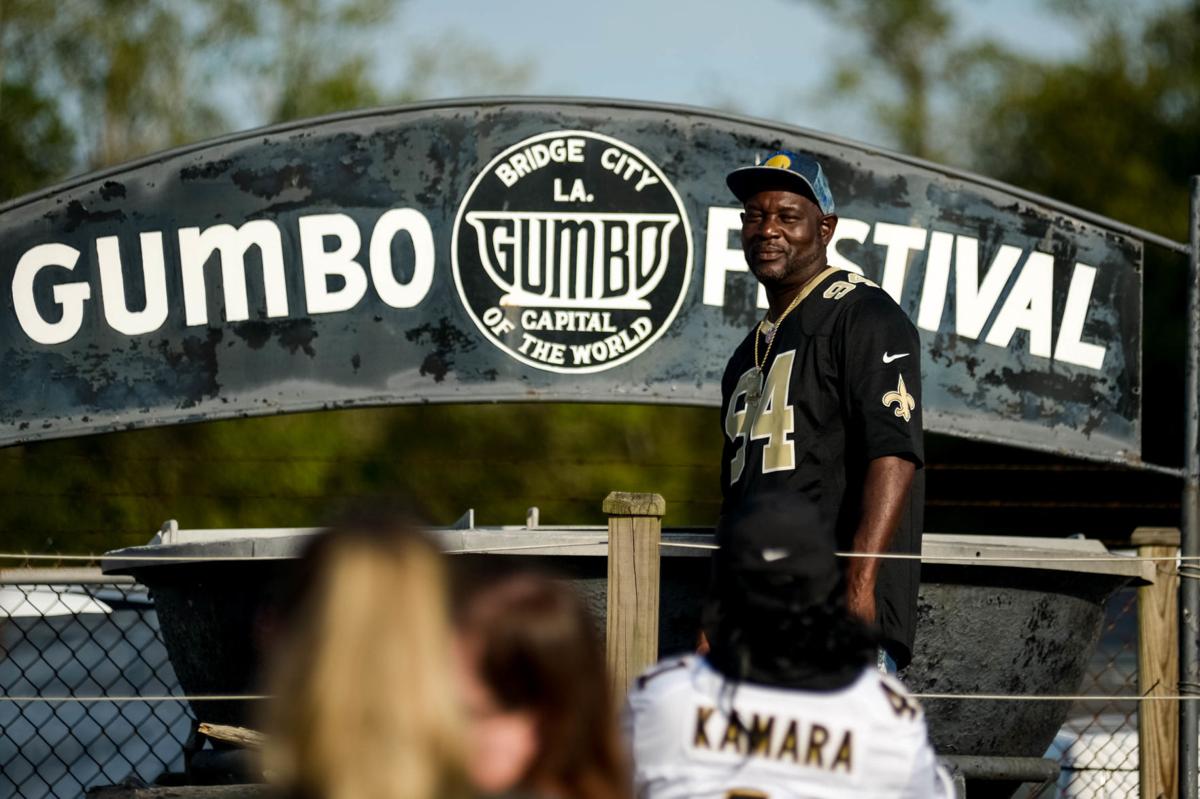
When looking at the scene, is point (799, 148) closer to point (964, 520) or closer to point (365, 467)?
point (964, 520)

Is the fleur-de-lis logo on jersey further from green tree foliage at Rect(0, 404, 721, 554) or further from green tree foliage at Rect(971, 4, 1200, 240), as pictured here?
green tree foliage at Rect(971, 4, 1200, 240)

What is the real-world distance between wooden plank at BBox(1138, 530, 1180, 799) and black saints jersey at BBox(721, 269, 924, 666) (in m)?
1.45

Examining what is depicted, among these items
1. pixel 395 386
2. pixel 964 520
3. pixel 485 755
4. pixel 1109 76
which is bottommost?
pixel 964 520

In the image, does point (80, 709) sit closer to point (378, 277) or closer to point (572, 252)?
point (378, 277)

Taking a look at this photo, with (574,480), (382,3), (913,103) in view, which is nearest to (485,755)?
(574,480)

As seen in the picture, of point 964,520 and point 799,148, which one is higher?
point 799,148

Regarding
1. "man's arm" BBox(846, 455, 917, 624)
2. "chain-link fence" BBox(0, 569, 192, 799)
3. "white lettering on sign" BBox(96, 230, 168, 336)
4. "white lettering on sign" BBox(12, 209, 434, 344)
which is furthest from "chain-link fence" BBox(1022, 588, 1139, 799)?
"white lettering on sign" BBox(96, 230, 168, 336)

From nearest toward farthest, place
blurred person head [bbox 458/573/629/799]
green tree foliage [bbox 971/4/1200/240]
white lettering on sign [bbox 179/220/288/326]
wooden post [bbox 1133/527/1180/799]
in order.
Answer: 1. blurred person head [bbox 458/573/629/799]
2. wooden post [bbox 1133/527/1180/799]
3. white lettering on sign [bbox 179/220/288/326]
4. green tree foliage [bbox 971/4/1200/240]

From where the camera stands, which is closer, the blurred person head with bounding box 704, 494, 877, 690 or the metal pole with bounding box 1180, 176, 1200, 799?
the blurred person head with bounding box 704, 494, 877, 690

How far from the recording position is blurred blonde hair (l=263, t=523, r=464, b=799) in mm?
1543

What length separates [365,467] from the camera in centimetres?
2006

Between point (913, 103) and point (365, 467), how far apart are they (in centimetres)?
1682

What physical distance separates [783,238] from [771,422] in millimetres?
507

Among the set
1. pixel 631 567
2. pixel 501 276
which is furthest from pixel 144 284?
pixel 631 567
